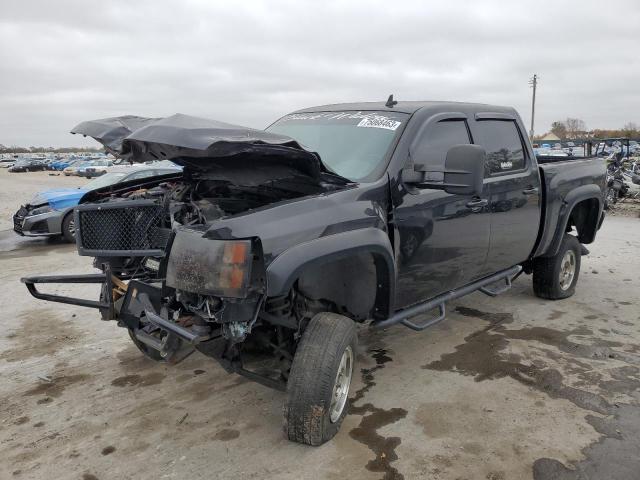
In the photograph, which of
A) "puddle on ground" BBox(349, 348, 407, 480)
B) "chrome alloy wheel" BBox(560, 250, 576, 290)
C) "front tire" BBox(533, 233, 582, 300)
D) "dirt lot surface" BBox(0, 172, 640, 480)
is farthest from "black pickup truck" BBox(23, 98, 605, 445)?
"chrome alloy wheel" BBox(560, 250, 576, 290)

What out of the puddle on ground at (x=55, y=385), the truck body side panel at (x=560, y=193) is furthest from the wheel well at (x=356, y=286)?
the truck body side panel at (x=560, y=193)

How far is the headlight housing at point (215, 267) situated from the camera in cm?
275

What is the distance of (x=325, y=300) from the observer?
3588 millimetres

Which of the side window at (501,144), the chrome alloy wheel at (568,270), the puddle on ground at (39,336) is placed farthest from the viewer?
the chrome alloy wheel at (568,270)

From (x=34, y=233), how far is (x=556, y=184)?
9481mm

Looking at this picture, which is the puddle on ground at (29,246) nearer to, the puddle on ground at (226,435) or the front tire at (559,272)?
the puddle on ground at (226,435)

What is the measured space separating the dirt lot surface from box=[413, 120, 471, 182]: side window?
1.62 meters

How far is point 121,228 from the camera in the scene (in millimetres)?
3859

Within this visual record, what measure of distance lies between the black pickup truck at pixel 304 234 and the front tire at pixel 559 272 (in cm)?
119

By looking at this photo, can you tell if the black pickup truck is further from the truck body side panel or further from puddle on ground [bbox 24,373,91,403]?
puddle on ground [bbox 24,373,91,403]

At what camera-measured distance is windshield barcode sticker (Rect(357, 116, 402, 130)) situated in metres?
4.00

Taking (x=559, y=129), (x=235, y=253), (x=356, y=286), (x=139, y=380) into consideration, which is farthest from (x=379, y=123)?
(x=559, y=129)

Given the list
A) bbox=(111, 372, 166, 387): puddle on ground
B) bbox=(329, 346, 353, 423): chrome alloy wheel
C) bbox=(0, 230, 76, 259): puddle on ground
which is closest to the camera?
bbox=(329, 346, 353, 423): chrome alloy wheel

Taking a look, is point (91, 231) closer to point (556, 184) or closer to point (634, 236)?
point (556, 184)
